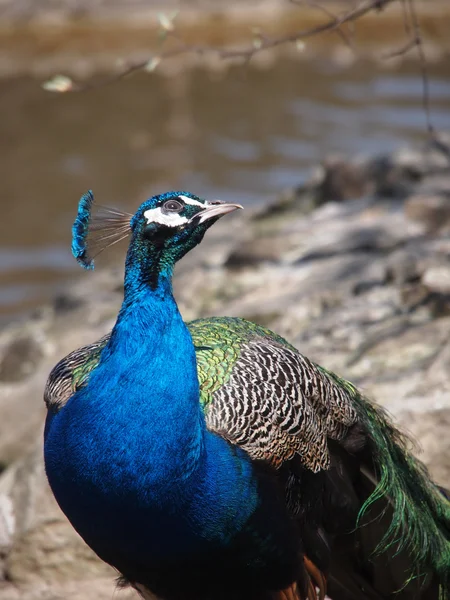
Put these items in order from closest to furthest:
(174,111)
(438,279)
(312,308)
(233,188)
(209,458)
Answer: (209,458), (438,279), (312,308), (233,188), (174,111)

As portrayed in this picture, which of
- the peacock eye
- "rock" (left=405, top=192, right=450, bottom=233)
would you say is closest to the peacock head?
the peacock eye

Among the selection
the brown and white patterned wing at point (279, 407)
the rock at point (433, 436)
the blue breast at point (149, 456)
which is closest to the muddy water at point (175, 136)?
the rock at point (433, 436)

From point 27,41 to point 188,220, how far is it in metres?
12.0

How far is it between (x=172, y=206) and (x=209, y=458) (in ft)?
2.40

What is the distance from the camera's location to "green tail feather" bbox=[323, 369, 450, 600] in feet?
11.1

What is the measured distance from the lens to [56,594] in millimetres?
4016

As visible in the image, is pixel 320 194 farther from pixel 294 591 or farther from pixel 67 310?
pixel 294 591

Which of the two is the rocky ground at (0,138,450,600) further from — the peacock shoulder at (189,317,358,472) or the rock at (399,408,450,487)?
the peacock shoulder at (189,317,358,472)

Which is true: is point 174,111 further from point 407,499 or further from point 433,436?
point 407,499

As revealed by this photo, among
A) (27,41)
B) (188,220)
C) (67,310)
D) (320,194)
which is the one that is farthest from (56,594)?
(27,41)

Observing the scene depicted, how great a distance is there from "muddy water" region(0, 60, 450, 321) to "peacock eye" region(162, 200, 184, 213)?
564cm

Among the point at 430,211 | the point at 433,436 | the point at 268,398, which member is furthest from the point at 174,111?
the point at 268,398

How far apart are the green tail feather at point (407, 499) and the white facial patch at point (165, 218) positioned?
942mm

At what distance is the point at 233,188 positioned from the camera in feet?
34.8
